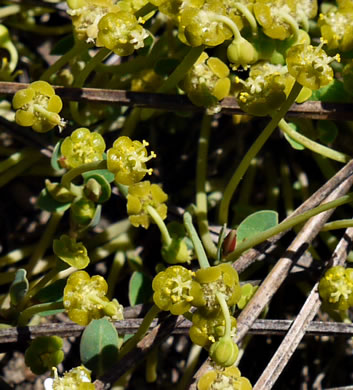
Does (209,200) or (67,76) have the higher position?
(67,76)

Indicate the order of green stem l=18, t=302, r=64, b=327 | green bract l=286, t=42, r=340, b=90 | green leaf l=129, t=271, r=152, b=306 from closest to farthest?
green bract l=286, t=42, r=340, b=90
green stem l=18, t=302, r=64, b=327
green leaf l=129, t=271, r=152, b=306

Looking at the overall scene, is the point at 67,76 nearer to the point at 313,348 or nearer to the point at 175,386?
the point at 175,386

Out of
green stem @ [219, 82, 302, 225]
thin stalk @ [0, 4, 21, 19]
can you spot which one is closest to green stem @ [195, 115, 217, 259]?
green stem @ [219, 82, 302, 225]

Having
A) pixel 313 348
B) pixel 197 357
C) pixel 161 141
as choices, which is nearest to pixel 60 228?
pixel 161 141

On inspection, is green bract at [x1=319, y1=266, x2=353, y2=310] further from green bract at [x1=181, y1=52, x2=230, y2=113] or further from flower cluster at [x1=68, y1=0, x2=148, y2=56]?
flower cluster at [x1=68, y1=0, x2=148, y2=56]

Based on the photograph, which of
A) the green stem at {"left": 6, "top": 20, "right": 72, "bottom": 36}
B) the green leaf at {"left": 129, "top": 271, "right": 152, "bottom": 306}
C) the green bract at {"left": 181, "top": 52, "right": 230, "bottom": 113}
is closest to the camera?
the green bract at {"left": 181, "top": 52, "right": 230, "bottom": 113}

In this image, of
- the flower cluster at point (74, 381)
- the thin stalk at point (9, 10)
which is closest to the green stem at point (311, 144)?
the flower cluster at point (74, 381)
